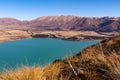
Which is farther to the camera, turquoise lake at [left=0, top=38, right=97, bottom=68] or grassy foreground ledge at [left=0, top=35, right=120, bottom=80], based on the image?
turquoise lake at [left=0, top=38, right=97, bottom=68]

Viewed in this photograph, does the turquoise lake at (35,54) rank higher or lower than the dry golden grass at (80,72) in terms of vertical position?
lower

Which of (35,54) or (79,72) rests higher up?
(79,72)

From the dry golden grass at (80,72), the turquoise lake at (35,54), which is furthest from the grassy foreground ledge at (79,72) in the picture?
the turquoise lake at (35,54)

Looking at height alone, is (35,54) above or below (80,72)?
below

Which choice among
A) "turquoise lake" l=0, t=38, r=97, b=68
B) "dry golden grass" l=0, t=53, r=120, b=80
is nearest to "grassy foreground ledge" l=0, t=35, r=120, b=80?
"dry golden grass" l=0, t=53, r=120, b=80

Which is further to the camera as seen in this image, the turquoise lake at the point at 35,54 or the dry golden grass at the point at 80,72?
the turquoise lake at the point at 35,54

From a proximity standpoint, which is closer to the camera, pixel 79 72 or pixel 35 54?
pixel 79 72

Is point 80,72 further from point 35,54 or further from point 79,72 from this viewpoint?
point 35,54

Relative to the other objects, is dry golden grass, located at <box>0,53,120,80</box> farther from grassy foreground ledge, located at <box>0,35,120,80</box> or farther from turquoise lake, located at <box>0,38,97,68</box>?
turquoise lake, located at <box>0,38,97,68</box>

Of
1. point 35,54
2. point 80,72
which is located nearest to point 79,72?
point 80,72

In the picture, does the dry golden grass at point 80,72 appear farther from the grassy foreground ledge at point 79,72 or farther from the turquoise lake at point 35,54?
the turquoise lake at point 35,54

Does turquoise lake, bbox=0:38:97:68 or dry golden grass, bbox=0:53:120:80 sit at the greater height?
dry golden grass, bbox=0:53:120:80

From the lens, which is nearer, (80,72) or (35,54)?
(80,72)

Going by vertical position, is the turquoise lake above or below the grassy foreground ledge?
below
